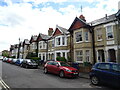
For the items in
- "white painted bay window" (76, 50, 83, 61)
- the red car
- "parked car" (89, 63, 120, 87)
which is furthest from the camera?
"white painted bay window" (76, 50, 83, 61)

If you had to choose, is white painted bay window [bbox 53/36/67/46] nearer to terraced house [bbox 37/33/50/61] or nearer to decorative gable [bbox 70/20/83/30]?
decorative gable [bbox 70/20/83/30]

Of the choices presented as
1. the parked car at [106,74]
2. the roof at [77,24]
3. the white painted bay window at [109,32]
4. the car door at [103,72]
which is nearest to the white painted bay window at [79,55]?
the roof at [77,24]

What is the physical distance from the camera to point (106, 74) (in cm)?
703

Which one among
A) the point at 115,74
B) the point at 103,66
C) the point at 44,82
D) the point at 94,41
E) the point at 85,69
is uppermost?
the point at 94,41

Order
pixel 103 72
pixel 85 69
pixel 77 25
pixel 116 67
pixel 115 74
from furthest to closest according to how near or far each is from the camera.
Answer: pixel 77 25 < pixel 85 69 < pixel 103 72 < pixel 116 67 < pixel 115 74

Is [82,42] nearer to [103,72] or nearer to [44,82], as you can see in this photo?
[103,72]

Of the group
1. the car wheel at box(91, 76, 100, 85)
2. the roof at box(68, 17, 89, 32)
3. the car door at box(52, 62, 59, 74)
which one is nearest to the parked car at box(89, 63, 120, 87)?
the car wheel at box(91, 76, 100, 85)

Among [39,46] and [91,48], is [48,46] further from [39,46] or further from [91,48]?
[91,48]

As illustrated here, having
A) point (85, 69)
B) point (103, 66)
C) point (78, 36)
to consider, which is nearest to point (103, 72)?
point (103, 66)

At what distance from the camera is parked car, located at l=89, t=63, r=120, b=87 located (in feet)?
21.3

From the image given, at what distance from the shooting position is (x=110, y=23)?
1387 cm

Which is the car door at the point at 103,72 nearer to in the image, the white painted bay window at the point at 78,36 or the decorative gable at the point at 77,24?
the white painted bay window at the point at 78,36

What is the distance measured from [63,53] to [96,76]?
1297 cm

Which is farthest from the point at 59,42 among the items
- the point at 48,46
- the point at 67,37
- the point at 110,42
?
the point at 110,42
